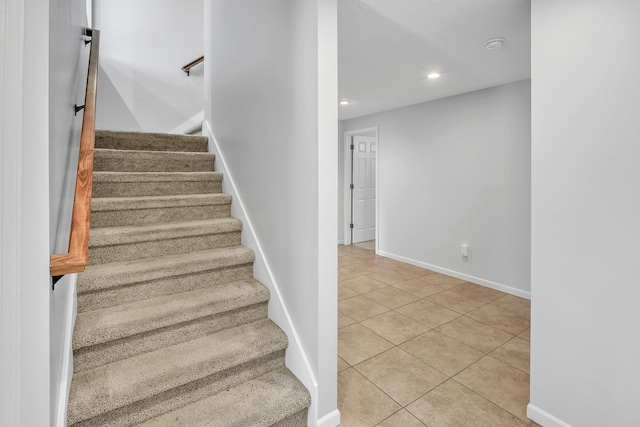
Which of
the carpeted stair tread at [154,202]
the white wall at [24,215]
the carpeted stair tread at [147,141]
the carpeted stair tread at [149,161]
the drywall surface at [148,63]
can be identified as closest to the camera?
the white wall at [24,215]

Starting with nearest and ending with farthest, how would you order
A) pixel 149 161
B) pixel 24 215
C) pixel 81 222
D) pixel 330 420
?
pixel 24 215 < pixel 81 222 < pixel 330 420 < pixel 149 161

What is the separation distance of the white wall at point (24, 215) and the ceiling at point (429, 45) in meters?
1.56

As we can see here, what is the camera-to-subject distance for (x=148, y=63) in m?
3.79

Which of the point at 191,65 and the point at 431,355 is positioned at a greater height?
the point at 191,65

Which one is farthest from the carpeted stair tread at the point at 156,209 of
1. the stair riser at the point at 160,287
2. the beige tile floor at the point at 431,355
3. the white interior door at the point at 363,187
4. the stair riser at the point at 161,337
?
the white interior door at the point at 363,187

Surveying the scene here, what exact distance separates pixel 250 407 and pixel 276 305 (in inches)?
21.7

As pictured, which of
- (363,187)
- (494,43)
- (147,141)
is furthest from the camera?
(363,187)

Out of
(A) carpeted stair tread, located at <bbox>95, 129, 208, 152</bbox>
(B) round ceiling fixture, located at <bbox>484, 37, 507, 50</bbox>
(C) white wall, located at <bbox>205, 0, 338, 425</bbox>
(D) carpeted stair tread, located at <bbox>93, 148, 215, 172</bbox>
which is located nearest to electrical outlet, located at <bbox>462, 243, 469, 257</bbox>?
(B) round ceiling fixture, located at <bbox>484, 37, 507, 50</bbox>

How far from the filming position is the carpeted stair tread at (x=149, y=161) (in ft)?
7.64

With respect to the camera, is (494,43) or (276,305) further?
(494,43)

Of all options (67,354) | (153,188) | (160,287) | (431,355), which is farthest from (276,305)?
(153,188)

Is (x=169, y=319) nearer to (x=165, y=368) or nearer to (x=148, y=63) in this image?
(x=165, y=368)

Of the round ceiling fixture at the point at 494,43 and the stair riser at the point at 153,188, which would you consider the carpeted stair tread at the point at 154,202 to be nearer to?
the stair riser at the point at 153,188

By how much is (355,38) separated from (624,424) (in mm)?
2548
